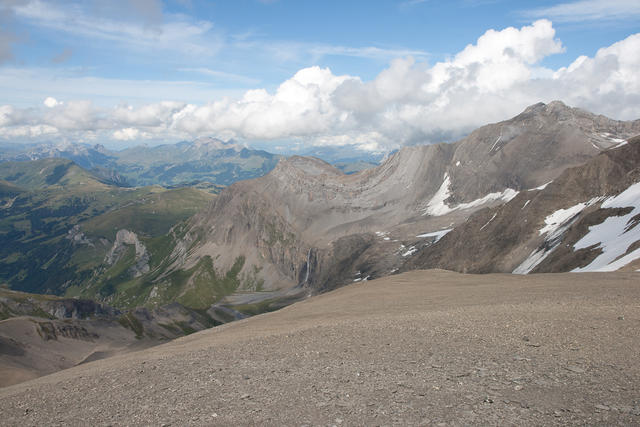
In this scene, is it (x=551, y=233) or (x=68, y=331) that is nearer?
(x=551, y=233)

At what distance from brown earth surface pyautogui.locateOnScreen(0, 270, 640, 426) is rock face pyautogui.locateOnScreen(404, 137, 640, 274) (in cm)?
3219

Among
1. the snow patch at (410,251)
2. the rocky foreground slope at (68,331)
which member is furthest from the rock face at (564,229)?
the rocky foreground slope at (68,331)

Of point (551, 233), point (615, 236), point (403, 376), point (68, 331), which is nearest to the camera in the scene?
point (403, 376)

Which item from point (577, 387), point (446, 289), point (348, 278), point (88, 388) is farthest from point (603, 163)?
point (88, 388)

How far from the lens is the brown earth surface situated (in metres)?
14.5

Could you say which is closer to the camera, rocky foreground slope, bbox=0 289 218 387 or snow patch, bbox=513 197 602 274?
snow patch, bbox=513 197 602 274

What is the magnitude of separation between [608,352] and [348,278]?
556ft

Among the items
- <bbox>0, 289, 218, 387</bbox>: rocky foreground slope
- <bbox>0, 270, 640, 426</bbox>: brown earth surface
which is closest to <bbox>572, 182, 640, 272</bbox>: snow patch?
<bbox>0, 270, 640, 426</bbox>: brown earth surface

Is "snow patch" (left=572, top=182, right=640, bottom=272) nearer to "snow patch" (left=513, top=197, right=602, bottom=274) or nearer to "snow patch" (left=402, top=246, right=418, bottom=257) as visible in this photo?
"snow patch" (left=513, top=197, right=602, bottom=274)

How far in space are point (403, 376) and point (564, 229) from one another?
289ft

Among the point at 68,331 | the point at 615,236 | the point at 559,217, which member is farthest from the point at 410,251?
the point at 68,331

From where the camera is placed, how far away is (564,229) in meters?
90.5

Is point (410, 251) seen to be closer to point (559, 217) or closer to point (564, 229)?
point (559, 217)

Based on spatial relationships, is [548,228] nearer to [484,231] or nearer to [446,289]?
[484,231]
